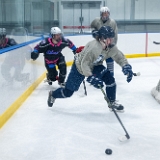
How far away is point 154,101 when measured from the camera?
362cm

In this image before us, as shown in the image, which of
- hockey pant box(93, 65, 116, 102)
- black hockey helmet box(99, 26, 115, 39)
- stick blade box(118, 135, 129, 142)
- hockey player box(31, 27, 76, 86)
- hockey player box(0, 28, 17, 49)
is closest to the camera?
stick blade box(118, 135, 129, 142)

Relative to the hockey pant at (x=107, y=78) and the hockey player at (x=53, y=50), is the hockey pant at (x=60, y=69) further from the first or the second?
the hockey pant at (x=107, y=78)

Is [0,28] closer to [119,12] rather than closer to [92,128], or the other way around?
[92,128]

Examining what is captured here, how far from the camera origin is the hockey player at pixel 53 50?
4055 millimetres

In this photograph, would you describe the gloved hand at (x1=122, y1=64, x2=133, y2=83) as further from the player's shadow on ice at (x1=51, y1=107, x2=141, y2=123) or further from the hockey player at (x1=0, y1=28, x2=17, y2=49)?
the hockey player at (x1=0, y1=28, x2=17, y2=49)

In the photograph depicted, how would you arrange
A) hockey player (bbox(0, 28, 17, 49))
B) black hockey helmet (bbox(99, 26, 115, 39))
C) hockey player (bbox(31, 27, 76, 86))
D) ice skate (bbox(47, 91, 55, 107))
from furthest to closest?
1. hockey player (bbox(31, 27, 76, 86))
2. hockey player (bbox(0, 28, 17, 49))
3. ice skate (bbox(47, 91, 55, 107))
4. black hockey helmet (bbox(99, 26, 115, 39))

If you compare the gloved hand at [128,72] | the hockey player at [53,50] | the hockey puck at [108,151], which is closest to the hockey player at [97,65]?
the gloved hand at [128,72]

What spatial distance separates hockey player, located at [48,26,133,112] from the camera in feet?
8.80

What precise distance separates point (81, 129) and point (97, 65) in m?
0.59

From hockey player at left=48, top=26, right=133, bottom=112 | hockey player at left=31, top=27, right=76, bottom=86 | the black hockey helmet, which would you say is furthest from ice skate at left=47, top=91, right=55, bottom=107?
the black hockey helmet

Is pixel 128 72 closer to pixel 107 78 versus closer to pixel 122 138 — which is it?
pixel 107 78

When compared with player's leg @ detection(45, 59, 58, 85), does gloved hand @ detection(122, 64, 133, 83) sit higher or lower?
higher

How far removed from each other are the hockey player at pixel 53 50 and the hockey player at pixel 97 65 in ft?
3.08

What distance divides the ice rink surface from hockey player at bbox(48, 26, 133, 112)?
Answer: 224 millimetres
